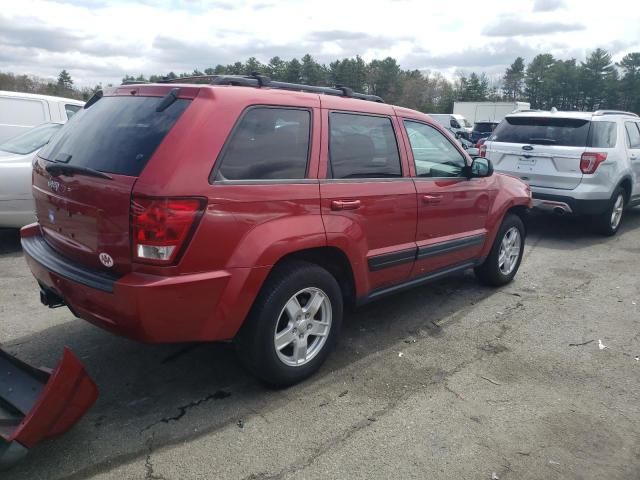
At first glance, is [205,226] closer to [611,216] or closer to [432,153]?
[432,153]

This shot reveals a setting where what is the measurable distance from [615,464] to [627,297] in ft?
10.4

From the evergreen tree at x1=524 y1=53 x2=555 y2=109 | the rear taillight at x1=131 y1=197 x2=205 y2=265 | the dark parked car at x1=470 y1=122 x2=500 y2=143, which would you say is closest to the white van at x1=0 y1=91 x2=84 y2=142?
the rear taillight at x1=131 y1=197 x2=205 y2=265

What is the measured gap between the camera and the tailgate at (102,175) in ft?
9.06

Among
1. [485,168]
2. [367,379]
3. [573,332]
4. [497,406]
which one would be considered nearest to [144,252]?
[367,379]

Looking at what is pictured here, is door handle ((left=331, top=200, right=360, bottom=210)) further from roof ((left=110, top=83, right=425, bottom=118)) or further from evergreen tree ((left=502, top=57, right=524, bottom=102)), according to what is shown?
evergreen tree ((left=502, top=57, right=524, bottom=102))

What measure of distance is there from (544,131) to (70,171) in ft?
22.5

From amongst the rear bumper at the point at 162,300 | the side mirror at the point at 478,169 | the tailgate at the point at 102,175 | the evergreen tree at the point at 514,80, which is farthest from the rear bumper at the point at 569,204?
the evergreen tree at the point at 514,80

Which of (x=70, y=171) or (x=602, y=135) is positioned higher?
(x=602, y=135)

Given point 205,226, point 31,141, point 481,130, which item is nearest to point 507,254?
point 205,226

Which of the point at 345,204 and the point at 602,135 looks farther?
the point at 602,135

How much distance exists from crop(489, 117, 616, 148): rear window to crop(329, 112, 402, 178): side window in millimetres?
4651

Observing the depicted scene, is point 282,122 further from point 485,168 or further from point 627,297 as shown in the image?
point 627,297

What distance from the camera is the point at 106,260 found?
2.84m

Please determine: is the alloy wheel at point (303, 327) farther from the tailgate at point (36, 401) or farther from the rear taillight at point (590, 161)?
the rear taillight at point (590, 161)
